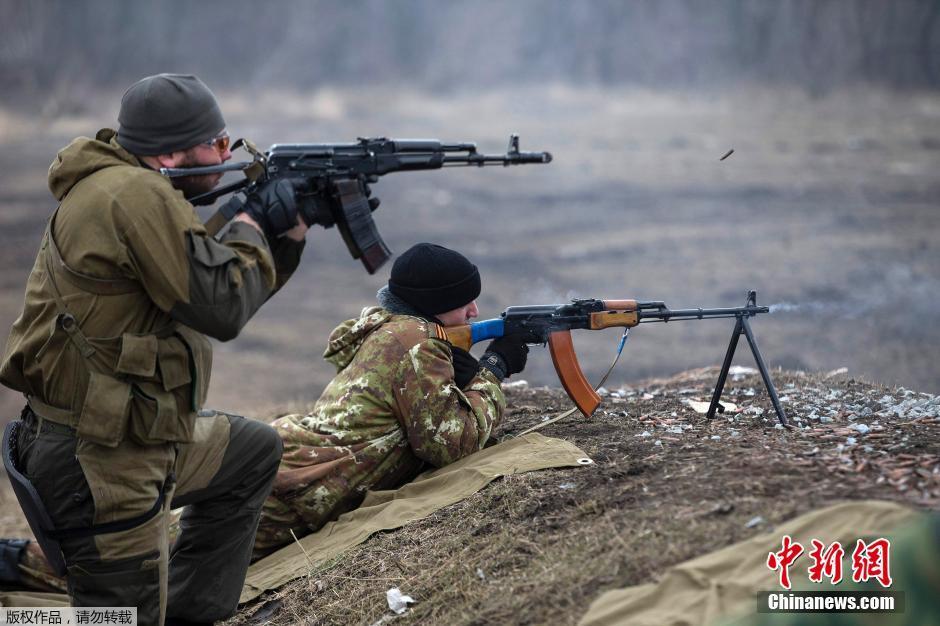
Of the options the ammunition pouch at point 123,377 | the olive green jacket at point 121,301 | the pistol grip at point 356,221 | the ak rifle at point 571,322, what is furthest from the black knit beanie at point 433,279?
the ammunition pouch at point 123,377

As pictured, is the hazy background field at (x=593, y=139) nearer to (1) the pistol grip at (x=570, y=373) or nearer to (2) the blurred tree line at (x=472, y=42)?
(2) the blurred tree line at (x=472, y=42)

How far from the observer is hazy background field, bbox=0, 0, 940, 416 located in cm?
1421

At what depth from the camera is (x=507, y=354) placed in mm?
5719

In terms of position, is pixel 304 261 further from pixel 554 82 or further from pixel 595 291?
pixel 554 82

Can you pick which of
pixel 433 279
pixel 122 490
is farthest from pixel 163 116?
pixel 433 279

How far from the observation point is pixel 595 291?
48.6 ft

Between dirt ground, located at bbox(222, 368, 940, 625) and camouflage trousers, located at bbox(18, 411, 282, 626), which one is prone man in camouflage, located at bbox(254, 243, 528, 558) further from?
camouflage trousers, located at bbox(18, 411, 282, 626)

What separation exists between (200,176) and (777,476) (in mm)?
2648

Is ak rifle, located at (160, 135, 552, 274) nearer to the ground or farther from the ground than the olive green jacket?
farther from the ground

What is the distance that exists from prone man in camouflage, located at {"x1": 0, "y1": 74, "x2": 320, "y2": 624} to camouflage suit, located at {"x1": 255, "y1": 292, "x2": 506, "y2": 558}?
1137 millimetres

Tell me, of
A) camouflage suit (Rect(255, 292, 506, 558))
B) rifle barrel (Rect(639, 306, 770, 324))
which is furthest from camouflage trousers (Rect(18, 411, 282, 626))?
rifle barrel (Rect(639, 306, 770, 324))

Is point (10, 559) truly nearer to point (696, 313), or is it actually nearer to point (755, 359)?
point (696, 313)

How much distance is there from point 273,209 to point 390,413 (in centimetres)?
150

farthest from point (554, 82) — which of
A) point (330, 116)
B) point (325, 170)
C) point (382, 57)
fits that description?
point (325, 170)
